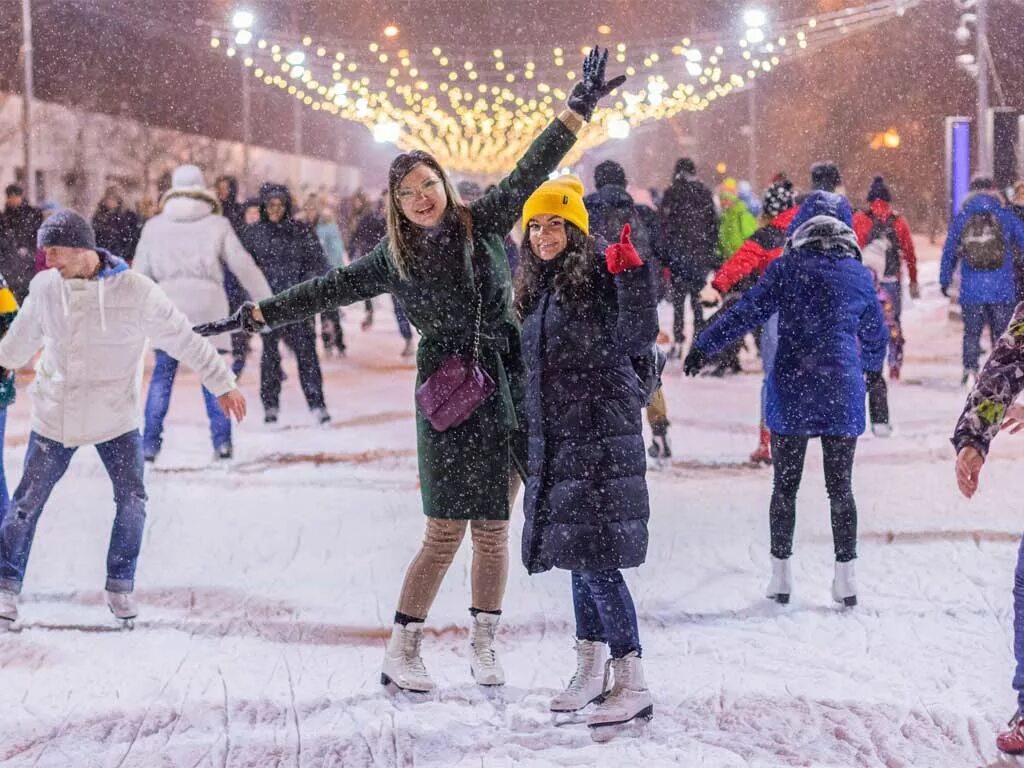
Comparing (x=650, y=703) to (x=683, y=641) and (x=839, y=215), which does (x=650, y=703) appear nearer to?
(x=683, y=641)

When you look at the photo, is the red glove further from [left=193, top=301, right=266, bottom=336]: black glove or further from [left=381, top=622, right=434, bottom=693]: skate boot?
[left=381, top=622, right=434, bottom=693]: skate boot

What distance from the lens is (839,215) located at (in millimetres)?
5434

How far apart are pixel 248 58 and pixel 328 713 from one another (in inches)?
750

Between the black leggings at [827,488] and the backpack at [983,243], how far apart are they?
6.22 metres

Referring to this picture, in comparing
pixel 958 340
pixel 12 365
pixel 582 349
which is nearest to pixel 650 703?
pixel 582 349

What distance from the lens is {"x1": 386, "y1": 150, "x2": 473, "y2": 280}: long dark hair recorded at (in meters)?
4.24

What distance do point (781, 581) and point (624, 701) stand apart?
1585 millimetres

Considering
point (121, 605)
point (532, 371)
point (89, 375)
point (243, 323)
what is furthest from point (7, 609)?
point (532, 371)

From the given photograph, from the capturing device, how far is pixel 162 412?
8.72 m

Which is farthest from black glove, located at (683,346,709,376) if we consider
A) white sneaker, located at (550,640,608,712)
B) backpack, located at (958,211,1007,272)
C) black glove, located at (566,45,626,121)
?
backpack, located at (958,211,1007,272)

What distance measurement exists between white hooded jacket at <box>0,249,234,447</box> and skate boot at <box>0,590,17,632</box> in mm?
604

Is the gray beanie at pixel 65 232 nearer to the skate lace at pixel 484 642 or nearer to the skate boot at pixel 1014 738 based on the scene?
the skate lace at pixel 484 642

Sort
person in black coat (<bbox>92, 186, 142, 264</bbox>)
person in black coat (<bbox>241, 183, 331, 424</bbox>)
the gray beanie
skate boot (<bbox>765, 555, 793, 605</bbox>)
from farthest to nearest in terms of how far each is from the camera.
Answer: person in black coat (<bbox>92, 186, 142, 264</bbox>) < person in black coat (<bbox>241, 183, 331, 424</bbox>) < skate boot (<bbox>765, 555, 793, 605</bbox>) < the gray beanie

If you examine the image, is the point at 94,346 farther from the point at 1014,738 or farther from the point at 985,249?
the point at 985,249
